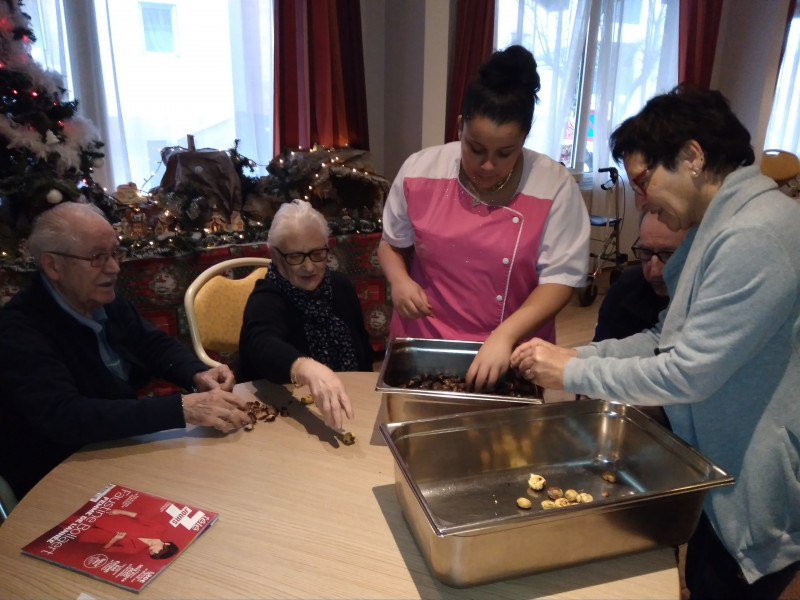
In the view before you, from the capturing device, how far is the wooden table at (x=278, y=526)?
0.82 meters

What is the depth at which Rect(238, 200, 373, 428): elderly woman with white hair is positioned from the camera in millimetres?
1571

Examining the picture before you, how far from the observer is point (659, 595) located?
0.81m

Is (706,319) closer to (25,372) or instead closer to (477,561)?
(477,561)

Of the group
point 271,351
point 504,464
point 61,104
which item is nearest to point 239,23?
point 61,104

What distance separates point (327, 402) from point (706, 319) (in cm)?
75

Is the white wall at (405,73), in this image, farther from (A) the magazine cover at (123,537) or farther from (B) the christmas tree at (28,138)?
(A) the magazine cover at (123,537)

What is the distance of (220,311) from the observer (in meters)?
1.90

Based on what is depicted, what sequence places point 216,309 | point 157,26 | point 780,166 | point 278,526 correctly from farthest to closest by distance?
1. point 780,166
2. point 157,26
3. point 216,309
4. point 278,526

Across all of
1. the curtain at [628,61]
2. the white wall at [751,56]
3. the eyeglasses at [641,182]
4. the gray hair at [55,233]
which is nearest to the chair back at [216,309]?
the gray hair at [55,233]

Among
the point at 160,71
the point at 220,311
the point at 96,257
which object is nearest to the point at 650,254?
the point at 220,311

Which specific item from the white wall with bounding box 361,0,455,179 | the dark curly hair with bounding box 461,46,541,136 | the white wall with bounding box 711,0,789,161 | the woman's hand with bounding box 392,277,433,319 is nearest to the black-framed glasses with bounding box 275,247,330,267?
the woman's hand with bounding box 392,277,433,319

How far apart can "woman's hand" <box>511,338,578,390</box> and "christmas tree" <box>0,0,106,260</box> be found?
2.13 meters

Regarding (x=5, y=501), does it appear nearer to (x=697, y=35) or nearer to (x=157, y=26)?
(x=157, y=26)

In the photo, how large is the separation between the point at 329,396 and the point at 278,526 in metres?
0.32
